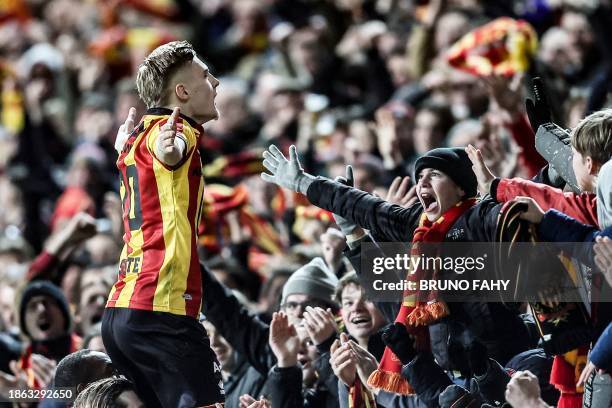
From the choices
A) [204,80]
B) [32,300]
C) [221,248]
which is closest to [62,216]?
→ [221,248]

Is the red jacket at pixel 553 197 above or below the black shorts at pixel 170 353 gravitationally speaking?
above

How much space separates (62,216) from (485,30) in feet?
13.0

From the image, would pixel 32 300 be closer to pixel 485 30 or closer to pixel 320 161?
pixel 320 161

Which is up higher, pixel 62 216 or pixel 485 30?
pixel 485 30

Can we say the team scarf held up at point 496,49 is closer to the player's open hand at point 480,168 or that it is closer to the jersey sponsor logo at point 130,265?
the player's open hand at point 480,168

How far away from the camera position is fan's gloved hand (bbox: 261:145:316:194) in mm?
6293

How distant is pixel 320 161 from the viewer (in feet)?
33.8

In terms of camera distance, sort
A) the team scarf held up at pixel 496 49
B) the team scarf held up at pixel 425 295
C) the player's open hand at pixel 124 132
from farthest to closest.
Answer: the team scarf held up at pixel 496 49 → the player's open hand at pixel 124 132 → the team scarf held up at pixel 425 295

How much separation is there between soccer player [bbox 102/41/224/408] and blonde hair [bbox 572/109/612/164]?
1524mm

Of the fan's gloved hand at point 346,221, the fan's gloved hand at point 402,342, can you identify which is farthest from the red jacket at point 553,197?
the fan's gloved hand at point 346,221

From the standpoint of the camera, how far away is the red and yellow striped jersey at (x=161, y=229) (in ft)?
18.6

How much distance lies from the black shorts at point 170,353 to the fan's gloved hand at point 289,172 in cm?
89

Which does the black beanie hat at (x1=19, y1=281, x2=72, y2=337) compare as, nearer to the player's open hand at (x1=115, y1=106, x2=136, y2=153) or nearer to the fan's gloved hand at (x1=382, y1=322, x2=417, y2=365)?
the player's open hand at (x1=115, y1=106, x2=136, y2=153)

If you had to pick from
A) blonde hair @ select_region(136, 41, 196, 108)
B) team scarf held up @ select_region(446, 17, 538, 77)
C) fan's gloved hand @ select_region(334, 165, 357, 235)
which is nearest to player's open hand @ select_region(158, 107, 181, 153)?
blonde hair @ select_region(136, 41, 196, 108)
